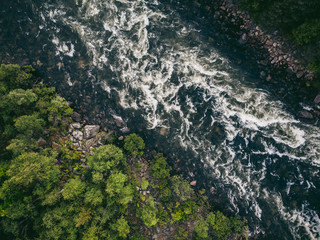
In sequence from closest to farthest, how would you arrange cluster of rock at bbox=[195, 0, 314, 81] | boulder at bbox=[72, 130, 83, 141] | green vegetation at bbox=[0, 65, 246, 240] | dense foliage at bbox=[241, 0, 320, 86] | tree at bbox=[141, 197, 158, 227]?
green vegetation at bbox=[0, 65, 246, 240]
dense foliage at bbox=[241, 0, 320, 86]
tree at bbox=[141, 197, 158, 227]
cluster of rock at bbox=[195, 0, 314, 81]
boulder at bbox=[72, 130, 83, 141]

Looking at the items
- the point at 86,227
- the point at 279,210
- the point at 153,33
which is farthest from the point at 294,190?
the point at 153,33

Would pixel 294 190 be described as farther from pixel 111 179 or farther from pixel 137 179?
pixel 111 179

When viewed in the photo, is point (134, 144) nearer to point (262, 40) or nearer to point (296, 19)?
point (262, 40)

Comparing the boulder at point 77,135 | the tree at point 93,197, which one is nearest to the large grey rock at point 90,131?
the boulder at point 77,135

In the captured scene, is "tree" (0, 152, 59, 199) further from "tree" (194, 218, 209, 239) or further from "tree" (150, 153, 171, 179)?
"tree" (194, 218, 209, 239)

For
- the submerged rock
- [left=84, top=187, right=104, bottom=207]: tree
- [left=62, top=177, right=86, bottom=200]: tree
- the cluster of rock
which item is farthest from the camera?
the submerged rock

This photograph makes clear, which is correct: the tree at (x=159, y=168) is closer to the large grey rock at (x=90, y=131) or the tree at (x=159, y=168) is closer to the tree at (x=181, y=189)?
the tree at (x=181, y=189)

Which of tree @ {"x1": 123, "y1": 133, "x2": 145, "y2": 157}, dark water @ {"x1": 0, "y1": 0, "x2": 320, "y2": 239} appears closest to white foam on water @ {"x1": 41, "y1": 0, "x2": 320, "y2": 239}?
dark water @ {"x1": 0, "y1": 0, "x2": 320, "y2": 239}
